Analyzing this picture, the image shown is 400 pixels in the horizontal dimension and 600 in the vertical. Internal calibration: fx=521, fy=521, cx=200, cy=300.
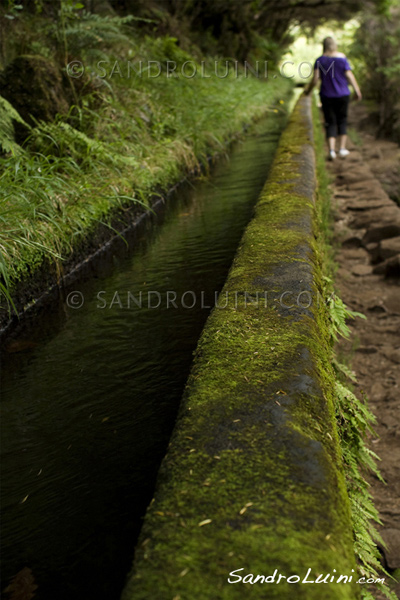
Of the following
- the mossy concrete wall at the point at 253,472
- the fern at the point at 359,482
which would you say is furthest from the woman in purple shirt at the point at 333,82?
the mossy concrete wall at the point at 253,472

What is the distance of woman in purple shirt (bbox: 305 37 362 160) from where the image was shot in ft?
23.7

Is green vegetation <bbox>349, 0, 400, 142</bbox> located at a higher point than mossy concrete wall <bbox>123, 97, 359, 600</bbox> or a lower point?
higher

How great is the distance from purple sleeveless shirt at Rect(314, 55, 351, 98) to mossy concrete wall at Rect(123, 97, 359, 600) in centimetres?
600

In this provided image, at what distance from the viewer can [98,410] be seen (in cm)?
221

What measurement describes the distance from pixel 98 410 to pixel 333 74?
663cm

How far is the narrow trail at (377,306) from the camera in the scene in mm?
2439

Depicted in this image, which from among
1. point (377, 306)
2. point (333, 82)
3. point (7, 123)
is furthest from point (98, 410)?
point (333, 82)

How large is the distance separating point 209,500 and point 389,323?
2872 mm

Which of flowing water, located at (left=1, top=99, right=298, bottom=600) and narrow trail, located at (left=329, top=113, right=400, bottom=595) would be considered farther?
narrow trail, located at (left=329, top=113, right=400, bottom=595)

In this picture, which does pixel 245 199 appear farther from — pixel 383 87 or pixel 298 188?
pixel 383 87

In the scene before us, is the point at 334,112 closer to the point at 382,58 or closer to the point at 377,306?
the point at 377,306

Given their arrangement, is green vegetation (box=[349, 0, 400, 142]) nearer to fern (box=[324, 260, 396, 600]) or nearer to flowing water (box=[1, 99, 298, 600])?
flowing water (box=[1, 99, 298, 600])

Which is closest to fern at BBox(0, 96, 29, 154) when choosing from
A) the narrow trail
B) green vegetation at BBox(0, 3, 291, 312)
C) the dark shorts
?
green vegetation at BBox(0, 3, 291, 312)

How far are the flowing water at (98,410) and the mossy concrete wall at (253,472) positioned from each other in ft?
1.33
